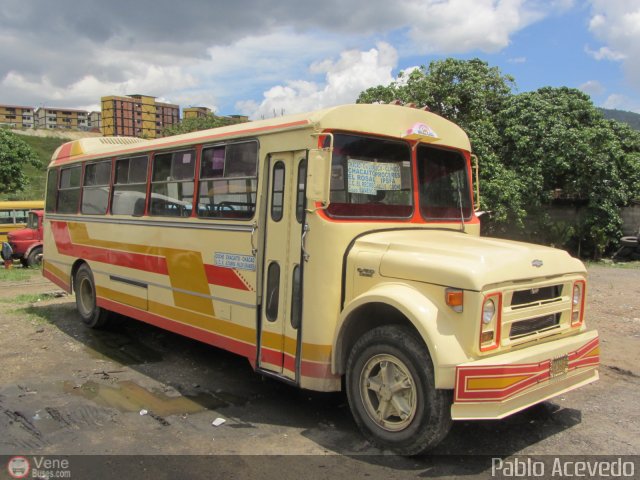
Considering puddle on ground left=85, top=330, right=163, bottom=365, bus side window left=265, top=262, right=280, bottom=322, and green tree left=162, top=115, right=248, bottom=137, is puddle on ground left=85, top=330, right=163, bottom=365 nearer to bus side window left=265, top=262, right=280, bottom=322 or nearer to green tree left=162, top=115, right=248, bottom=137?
bus side window left=265, top=262, right=280, bottom=322

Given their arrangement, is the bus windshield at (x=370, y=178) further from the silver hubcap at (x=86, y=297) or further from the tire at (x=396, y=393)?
the silver hubcap at (x=86, y=297)

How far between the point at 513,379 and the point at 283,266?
2101 millimetres

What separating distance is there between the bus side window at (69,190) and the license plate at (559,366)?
7.22 metres

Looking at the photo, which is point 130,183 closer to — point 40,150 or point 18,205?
point 18,205

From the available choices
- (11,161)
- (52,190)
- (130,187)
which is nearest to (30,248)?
(11,161)

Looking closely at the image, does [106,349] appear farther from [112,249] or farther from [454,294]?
[454,294]

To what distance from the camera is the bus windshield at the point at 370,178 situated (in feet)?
14.9

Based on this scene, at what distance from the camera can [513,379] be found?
3.60m

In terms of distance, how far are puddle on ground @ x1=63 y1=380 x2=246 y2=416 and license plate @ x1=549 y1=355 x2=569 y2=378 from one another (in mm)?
2859

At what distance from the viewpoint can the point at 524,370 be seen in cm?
367

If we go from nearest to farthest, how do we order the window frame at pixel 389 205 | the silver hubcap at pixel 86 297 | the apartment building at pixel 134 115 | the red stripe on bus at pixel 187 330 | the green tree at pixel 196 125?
the window frame at pixel 389 205 < the red stripe on bus at pixel 187 330 < the silver hubcap at pixel 86 297 < the green tree at pixel 196 125 < the apartment building at pixel 134 115

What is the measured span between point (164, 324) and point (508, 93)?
1484 cm

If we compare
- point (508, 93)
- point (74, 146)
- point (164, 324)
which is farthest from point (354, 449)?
point (508, 93)

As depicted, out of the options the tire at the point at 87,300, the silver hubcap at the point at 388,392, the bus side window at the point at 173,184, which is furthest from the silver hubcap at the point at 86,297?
the silver hubcap at the point at 388,392
